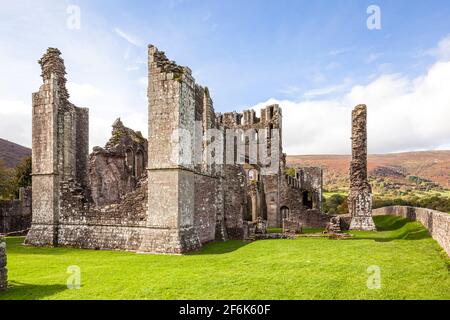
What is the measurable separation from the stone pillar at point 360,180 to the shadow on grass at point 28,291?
20642 millimetres

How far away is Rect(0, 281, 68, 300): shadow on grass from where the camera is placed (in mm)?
7637

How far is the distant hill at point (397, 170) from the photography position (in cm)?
8856

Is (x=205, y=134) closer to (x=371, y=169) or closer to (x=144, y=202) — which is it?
(x=144, y=202)

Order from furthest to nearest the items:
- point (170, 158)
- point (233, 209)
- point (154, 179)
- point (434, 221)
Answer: point (233, 209)
point (434, 221)
point (154, 179)
point (170, 158)

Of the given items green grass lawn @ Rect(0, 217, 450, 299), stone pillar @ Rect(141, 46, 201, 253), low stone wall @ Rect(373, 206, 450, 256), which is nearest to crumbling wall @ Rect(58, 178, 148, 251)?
stone pillar @ Rect(141, 46, 201, 253)

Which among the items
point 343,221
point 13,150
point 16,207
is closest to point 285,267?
point 343,221

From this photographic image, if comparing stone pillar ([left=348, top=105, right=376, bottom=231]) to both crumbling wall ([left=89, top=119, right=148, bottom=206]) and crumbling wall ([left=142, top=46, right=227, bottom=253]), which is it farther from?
crumbling wall ([left=89, top=119, right=148, bottom=206])

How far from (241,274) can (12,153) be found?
8300 centimetres

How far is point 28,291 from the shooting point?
8.08 meters

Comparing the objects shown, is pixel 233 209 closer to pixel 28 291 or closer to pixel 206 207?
pixel 206 207

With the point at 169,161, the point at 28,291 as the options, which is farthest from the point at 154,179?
the point at 28,291

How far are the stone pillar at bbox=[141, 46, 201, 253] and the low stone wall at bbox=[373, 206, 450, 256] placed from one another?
8.67 m

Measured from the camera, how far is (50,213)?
16047 mm
